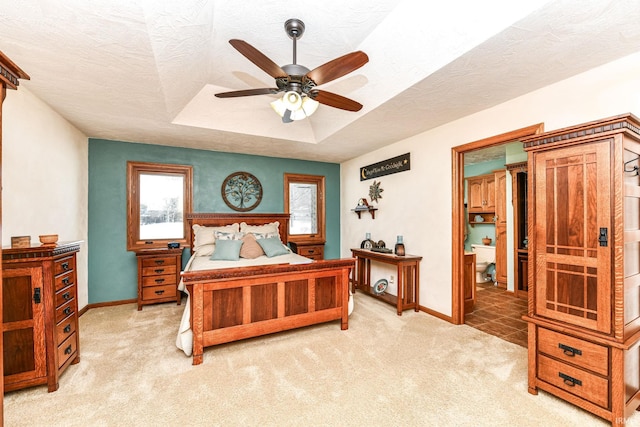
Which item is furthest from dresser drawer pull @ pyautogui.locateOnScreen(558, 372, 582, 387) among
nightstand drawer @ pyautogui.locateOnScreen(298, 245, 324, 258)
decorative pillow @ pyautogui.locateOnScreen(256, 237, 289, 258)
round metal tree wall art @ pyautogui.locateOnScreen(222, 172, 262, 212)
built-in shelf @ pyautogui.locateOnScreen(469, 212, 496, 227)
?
round metal tree wall art @ pyautogui.locateOnScreen(222, 172, 262, 212)

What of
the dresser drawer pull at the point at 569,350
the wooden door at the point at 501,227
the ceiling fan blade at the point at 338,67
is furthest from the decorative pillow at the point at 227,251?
the wooden door at the point at 501,227

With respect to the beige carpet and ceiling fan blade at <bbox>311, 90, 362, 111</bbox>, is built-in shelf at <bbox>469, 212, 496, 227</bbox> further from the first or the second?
ceiling fan blade at <bbox>311, 90, 362, 111</bbox>

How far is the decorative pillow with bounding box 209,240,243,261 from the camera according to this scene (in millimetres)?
3809

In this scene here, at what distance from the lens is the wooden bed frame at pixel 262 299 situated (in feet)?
8.39

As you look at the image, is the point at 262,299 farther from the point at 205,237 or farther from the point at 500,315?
the point at 500,315

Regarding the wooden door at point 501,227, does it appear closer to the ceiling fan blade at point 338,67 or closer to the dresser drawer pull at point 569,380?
the dresser drawer pull at point 569,380

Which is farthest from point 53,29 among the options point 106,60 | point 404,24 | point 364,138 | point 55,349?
point 364,138

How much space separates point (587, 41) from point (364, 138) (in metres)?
2.53

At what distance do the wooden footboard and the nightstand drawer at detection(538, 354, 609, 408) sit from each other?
5.92 feet

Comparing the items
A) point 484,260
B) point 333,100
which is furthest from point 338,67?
point 484,260

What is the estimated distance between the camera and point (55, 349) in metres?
2.13

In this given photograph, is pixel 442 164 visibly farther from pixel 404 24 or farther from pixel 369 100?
pixel 404 24

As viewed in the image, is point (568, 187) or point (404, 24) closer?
point (568, 187)

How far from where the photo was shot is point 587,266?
1.82 metres
